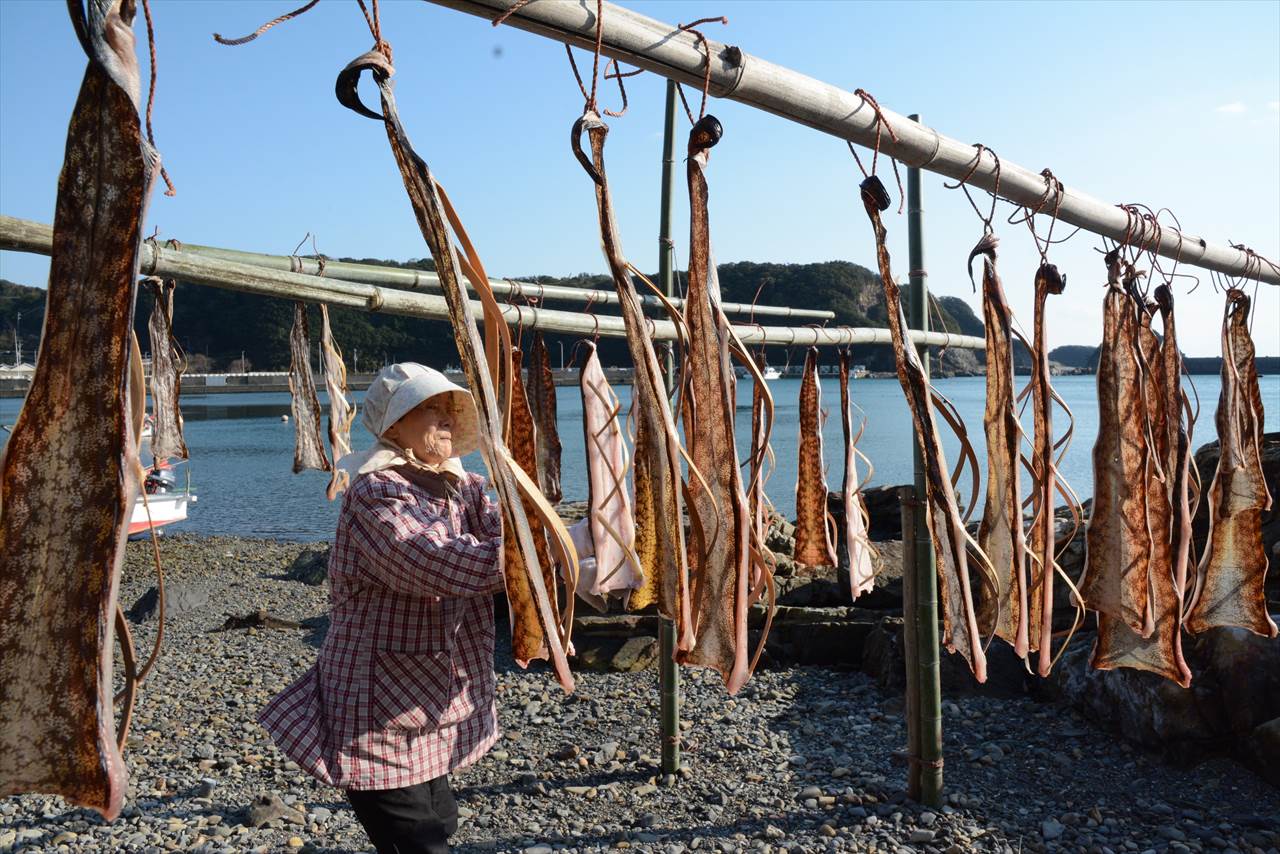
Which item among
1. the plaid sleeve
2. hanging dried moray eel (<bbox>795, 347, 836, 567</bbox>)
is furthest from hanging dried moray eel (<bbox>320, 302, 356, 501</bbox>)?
hanging dried moray eel (<bbox>795, 347, 836, 567</bbox>)

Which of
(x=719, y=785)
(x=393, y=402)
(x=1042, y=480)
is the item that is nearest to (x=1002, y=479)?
(x=1042, y=480)

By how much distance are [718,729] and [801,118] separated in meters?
4.60

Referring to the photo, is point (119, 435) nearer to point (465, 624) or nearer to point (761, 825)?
point (465, 624)

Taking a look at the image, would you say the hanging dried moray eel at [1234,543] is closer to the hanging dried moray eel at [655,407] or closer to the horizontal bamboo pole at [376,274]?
the horizontal bamboo pole at [376,274]

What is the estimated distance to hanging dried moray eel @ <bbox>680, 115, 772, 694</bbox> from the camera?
211 cm

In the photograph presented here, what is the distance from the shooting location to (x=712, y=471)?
7.16 ft

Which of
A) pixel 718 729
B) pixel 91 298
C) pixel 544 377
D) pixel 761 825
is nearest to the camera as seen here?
pixel 91 298

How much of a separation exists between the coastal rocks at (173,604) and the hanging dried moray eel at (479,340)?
33.6ft

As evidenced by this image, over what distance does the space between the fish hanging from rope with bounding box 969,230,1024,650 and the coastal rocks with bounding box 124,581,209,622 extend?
9.99 meters

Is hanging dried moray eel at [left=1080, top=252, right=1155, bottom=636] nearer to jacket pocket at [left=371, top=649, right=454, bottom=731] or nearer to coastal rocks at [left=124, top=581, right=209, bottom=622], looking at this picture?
jacket pocket at [left=371, top=649, right=454, bottom=731]

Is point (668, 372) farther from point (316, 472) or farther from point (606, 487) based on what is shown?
point (316, 472)

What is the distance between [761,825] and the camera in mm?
4848

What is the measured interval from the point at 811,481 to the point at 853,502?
32 cm

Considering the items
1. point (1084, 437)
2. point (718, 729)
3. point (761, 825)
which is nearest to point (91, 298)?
point (761, 825)
